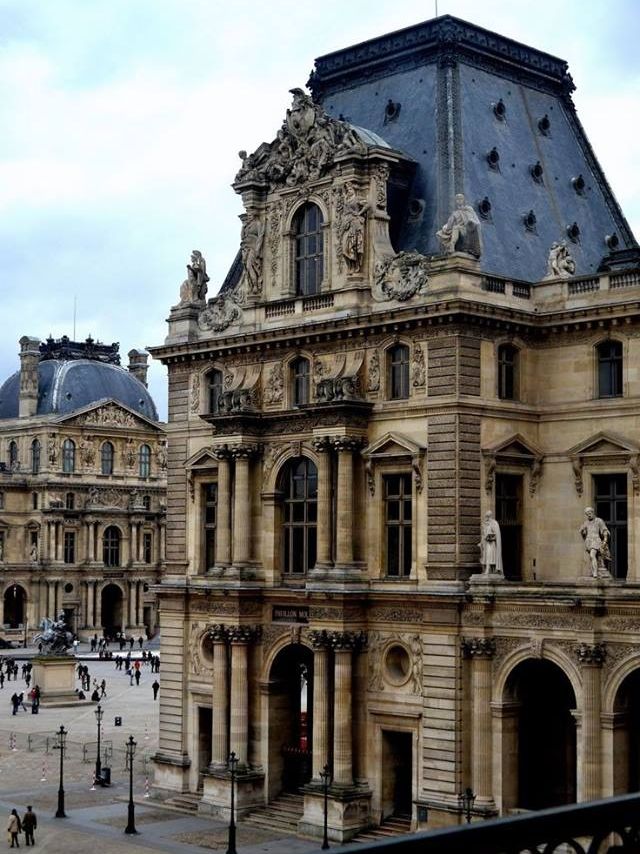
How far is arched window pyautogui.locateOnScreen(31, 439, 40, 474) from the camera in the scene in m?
133

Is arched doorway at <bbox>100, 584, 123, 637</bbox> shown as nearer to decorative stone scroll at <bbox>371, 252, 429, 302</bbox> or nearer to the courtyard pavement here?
the courtyard pavement

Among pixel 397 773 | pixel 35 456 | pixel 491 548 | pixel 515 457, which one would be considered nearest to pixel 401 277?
pixel 515 457

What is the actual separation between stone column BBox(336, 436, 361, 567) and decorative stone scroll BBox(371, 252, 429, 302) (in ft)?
16.1

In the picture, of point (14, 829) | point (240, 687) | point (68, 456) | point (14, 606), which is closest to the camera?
point (14, 829)

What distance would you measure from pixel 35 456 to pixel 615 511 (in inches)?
3801

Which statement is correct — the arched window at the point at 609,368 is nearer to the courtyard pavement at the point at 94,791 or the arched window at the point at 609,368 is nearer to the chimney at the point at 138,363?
the courtyard pavement at the point at 94,791

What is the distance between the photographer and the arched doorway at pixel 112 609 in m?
136

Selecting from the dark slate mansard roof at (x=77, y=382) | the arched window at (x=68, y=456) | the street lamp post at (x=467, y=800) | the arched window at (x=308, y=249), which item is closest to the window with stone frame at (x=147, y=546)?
the arched window at (x=68, y=456)

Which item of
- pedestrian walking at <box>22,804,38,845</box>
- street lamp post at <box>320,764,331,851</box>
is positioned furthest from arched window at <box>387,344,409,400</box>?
pedestrian walking at <box>22,804,38,845</box>

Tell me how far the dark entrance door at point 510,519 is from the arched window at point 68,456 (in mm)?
91765

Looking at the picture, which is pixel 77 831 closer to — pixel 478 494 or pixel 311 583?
pixel 311 583

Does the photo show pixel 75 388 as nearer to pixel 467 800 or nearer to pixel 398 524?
pixel 398 524

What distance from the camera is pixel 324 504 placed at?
47.3m

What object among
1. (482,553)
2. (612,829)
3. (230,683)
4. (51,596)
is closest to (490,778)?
(482,553)
